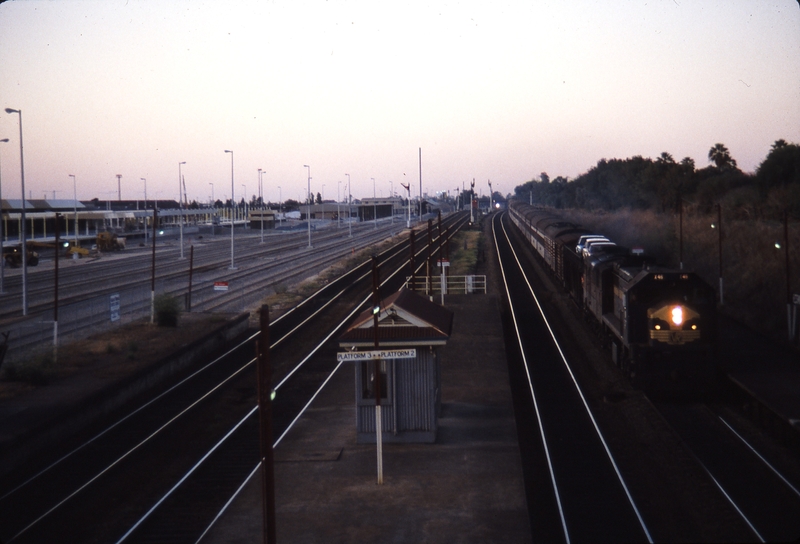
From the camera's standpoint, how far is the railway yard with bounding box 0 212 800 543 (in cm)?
985

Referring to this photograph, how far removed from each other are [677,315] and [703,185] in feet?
201

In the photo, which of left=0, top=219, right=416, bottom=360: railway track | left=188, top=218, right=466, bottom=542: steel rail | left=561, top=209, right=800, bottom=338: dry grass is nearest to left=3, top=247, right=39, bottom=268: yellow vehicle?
left=0, top=219, right=416, bottom=360: railway track

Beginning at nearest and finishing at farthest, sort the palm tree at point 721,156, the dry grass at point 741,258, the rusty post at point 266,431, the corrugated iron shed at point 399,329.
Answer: the rusty post at point 266,431, the corrugated iron shed at point 399,329, the dry grass at point 741,258, the palm tree at point 721,156

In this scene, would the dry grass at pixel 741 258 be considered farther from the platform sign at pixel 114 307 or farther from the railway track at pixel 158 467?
the platform sign at pixel 114 307

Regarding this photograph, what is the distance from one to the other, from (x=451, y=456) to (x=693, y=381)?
6.78 m

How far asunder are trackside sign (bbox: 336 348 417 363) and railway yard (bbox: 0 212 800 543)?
1939mm

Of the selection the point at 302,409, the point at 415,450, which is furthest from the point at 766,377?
the point at 302,409

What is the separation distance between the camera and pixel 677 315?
16.0 meters

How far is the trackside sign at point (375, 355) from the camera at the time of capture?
11469mm

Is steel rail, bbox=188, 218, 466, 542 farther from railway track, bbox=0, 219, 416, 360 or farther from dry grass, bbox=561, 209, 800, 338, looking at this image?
dry grass, bbox=561, 209, 800, 338

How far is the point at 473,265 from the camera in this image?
4844 centimetres

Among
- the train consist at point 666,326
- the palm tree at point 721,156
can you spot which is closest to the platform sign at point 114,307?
the train consist at point 666,326

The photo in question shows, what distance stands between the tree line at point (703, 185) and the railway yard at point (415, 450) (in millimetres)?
12950

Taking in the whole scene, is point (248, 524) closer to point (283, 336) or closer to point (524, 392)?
point (524, 392)
